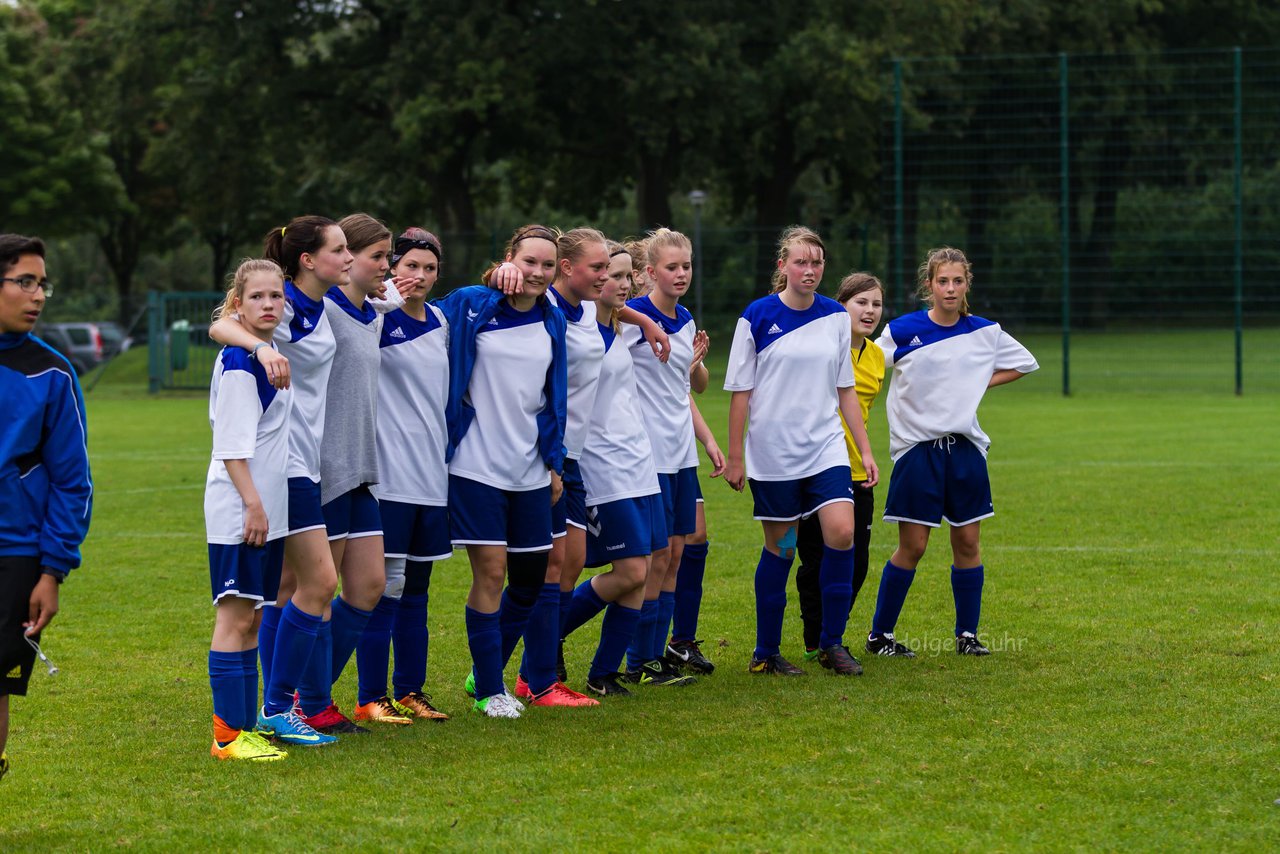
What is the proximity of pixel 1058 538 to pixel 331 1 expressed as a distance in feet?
85.9

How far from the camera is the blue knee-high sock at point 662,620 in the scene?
7.08 meters

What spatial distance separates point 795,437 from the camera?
699 cm

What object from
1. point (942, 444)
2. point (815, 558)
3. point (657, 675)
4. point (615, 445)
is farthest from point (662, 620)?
point (942, 444)

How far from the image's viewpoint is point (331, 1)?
3319 cm

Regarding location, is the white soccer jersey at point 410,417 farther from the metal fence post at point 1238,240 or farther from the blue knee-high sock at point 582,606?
the metal fence post at point 1238,240

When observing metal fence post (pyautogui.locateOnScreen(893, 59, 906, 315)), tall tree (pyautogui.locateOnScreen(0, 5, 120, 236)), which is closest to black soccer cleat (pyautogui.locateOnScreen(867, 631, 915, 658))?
metal fence post (pyautogui.locateOnScreen(893, 59, 906, 315))

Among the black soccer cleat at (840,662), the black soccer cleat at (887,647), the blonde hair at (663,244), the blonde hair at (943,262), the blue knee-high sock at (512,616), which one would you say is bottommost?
the black soccer cleat at (887,647)

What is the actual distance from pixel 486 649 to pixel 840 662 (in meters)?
1.66

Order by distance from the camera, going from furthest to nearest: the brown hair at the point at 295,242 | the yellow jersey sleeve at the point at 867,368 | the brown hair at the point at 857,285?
1. the yellow jersey sleeve at the point at 867,368
2. the brown hair at the point at 857,285
3. the brown hair at the point at 295,242

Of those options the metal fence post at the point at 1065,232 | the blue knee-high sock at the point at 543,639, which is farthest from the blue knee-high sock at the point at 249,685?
the metal fence post at the point at 1065,232

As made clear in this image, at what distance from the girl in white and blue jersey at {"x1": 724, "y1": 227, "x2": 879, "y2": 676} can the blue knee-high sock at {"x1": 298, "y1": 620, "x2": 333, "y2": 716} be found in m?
1.97

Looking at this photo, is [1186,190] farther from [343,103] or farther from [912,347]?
[912,347]

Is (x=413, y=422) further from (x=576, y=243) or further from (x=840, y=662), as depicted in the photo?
(x=840, y=662)

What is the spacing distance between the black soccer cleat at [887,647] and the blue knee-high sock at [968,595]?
10.5 inches
